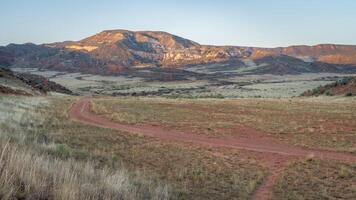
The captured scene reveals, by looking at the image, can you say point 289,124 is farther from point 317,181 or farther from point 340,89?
point 340,89

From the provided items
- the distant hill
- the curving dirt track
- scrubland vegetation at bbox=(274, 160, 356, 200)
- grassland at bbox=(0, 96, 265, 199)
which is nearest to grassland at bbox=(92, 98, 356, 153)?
the curving dirt track

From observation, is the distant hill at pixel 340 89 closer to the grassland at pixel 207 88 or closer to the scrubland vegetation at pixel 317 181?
the grassland at pixel 207 88

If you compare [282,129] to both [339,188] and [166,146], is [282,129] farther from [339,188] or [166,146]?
[339,188]

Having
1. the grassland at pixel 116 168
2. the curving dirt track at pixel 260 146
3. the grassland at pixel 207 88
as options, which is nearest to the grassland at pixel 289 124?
the curving dirt track at pixel 260 146

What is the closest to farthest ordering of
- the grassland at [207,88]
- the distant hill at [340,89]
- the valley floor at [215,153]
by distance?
1. the valley floor at [215,153]
2. the distant hill at [340,89]
3. the grassland at [207,88]

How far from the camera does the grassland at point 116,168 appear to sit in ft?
19.8

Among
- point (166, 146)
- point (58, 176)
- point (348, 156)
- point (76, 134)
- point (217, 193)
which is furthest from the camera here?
point (76, 134)

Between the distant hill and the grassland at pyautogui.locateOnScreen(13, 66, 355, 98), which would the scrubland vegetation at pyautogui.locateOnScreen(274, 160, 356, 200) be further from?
the grassland at pyautogui.locateOnScreen(13, 66, 355, 98)

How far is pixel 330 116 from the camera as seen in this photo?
32812 millimetres

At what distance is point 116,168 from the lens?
12.7 metres

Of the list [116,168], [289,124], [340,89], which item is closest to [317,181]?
[116,168]

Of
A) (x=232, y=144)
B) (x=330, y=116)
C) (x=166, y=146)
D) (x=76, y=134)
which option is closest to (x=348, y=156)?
(x=232, y=144)

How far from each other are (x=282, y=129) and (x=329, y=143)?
5.27 m

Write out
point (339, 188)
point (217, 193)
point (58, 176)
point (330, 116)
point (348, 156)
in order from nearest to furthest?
1. point (58, 176)
2. point (217, 193)
3. point (339, 188)
4. point (348, 156)
5. point (330, 116)
